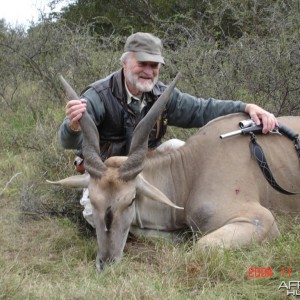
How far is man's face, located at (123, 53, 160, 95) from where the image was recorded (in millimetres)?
4238

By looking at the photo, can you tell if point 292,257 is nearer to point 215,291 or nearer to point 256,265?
point 256,265

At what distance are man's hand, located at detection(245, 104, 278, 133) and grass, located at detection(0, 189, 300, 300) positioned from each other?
26.9 inches

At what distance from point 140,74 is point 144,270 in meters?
1.61

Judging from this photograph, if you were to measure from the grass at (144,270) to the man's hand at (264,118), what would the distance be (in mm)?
682

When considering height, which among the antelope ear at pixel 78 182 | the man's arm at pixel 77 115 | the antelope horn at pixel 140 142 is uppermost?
the man's arm at pixel 77 115

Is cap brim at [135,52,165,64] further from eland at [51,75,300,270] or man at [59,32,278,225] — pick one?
eland at [51,75,300,270]

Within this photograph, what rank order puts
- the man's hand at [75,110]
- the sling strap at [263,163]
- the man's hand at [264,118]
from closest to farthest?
A: the man's hand at [75,110]
the sling strap at [263,163]
the man's hand at [264,118]

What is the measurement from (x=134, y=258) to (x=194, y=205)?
588 mm

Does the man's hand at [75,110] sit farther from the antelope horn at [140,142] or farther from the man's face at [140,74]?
the man's face at [140,74]

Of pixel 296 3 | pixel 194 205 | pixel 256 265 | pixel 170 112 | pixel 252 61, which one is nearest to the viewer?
pixel 256 265

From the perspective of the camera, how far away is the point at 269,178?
13.3 ft

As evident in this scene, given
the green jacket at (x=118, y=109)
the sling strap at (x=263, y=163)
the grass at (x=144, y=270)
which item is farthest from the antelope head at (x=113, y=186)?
the sling strap at (x=263, y=163)

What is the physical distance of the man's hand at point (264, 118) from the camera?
414 centimetres

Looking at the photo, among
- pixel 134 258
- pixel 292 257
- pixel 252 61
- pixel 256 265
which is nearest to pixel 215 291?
pixel 256 265
